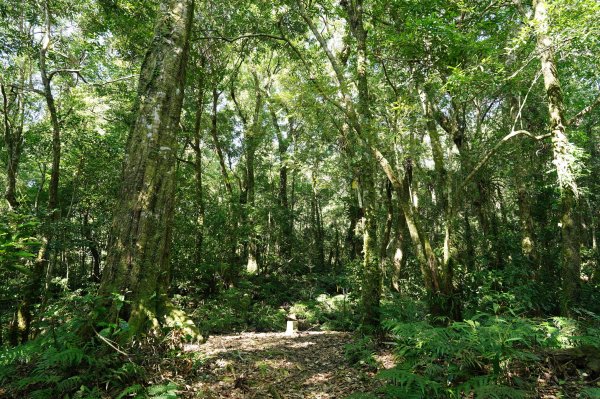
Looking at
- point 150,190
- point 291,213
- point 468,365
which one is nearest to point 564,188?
point 468,365

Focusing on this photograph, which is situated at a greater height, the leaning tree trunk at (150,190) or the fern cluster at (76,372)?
the leaning tree trunk at (150,190)

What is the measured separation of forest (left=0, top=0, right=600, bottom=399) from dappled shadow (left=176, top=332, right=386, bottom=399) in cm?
4

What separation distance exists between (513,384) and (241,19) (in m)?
11.3

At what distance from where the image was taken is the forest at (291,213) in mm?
3691

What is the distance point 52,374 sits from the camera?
3.24 meters

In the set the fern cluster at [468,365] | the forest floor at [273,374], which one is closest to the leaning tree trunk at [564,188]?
the fern cluster at [468,365]

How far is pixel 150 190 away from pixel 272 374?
10.1 ft

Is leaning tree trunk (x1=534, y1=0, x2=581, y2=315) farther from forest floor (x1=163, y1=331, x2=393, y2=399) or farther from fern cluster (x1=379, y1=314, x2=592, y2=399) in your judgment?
forest floor (x1=163, y1=331, x2=393, y2=399)

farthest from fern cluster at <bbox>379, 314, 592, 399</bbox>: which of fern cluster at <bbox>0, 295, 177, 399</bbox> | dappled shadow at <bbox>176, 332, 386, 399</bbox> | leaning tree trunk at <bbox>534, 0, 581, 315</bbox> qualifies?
leaning tree trunk at <bbox>534, 0, 581, 315</bbox>

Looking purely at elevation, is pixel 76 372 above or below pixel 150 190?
below

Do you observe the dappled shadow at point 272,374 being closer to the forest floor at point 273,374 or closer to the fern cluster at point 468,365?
the forest floor at point 273,374

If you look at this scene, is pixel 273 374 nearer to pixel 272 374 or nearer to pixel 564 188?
pixel 272 374

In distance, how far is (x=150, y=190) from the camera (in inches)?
170

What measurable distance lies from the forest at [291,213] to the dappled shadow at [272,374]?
0.14ft
